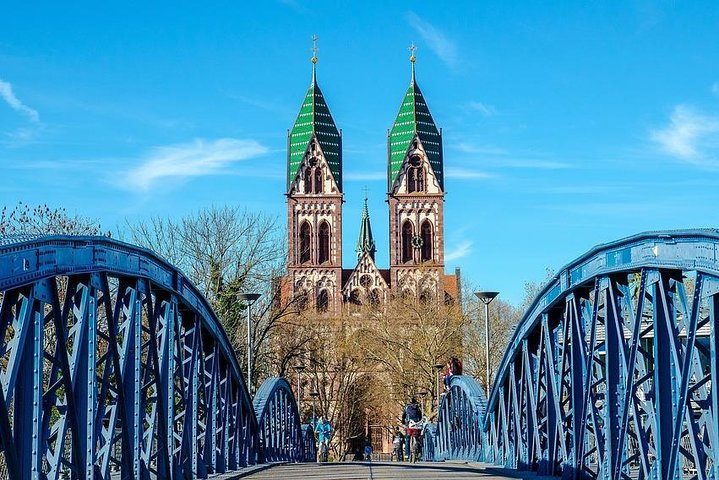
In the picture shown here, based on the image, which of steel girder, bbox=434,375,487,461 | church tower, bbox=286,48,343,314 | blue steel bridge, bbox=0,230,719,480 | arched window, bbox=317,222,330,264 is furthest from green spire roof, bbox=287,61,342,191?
blue steel bridge, bbox=0,230,719,480

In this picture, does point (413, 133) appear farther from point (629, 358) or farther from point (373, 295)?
point (629, 358)

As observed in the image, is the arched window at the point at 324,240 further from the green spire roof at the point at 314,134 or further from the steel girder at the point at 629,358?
the steel girder at the point at 629,358

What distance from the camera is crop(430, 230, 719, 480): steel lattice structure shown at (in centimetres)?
983

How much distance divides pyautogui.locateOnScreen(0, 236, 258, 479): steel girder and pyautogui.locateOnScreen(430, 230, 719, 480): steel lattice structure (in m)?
4.61

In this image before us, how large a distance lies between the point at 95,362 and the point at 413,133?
334 ft

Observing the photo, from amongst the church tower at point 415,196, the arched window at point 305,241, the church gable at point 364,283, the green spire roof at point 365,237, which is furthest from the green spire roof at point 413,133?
the green spire roof at point 365,237

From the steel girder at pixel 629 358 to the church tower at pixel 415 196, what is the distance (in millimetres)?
90738

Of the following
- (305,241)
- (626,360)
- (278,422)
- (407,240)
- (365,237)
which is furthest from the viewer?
(365,237)

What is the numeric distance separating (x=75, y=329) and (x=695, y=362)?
5294mm

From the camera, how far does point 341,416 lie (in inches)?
3012

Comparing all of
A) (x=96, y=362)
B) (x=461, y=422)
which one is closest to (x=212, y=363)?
(x=96, y=362)

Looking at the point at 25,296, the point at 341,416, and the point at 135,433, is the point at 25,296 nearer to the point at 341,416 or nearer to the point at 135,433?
the point at 135,433

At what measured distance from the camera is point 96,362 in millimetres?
11461

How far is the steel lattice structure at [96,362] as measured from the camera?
927 centimetres
